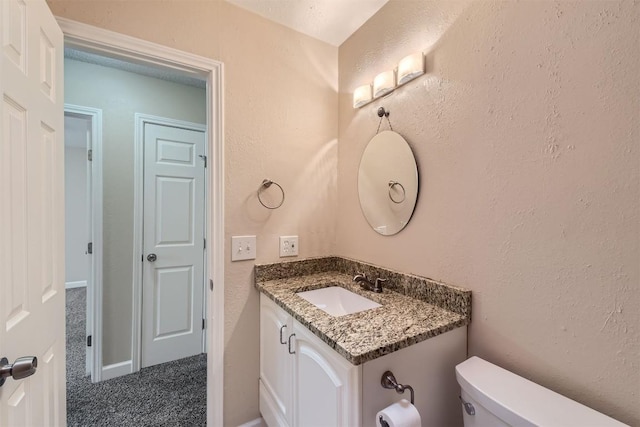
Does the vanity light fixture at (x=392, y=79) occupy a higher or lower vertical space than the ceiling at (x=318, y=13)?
lower

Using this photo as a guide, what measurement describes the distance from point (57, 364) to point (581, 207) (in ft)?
6.19

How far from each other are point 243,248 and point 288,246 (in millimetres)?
276

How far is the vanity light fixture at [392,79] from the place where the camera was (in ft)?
4.17

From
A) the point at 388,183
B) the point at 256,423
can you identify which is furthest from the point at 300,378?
the point at 388,183

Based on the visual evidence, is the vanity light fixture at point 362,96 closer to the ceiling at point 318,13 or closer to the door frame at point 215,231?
the ceiling at point 318,13

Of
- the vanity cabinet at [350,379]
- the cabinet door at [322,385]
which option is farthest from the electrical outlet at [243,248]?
the cabinet door at [322,385]

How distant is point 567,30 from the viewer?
33.4 inches

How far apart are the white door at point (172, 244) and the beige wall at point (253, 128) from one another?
1046 mm

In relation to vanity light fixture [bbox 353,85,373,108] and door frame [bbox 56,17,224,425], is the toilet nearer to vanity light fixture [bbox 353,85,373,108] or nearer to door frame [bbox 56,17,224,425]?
door frame [bbox 56,17,224,425]

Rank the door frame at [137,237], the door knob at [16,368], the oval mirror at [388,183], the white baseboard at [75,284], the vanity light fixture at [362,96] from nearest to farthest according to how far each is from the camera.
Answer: the door knob at [16,368]
the oval mirror at [388,183]
the vanity light fixture at [362,96]
the door frame at [137,237]
the white baseboard at [75,284]

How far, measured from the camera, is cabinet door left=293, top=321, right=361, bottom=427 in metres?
0.84

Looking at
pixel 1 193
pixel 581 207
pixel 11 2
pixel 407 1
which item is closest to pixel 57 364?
pixel 1 193

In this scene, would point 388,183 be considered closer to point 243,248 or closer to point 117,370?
point 243,248

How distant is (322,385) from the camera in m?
0.98
